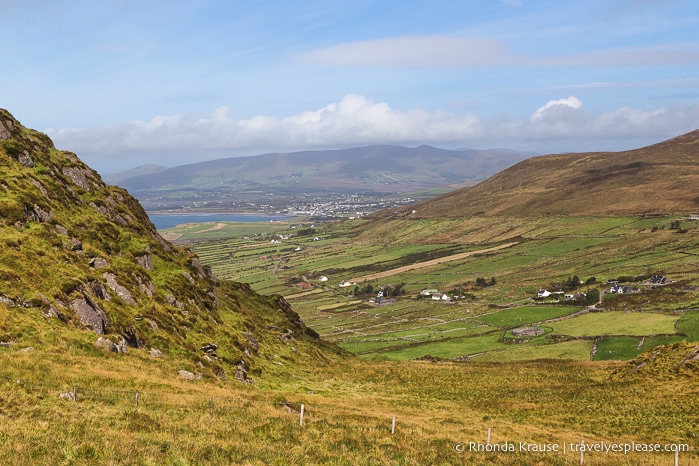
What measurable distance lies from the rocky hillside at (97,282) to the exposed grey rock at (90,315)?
0.33 feet

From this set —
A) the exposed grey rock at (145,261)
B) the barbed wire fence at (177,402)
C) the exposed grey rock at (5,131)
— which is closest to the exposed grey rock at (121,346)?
the barbed wire fence at (177,402)

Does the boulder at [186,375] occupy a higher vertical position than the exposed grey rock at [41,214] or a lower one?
lower

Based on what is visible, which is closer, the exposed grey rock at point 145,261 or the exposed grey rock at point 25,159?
the exposed grey rock at point 145,261

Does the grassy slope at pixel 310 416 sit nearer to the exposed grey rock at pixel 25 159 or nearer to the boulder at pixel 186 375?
the boulder at pixel 186 375

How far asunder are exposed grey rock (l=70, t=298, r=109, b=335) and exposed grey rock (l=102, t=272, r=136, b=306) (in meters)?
6.35

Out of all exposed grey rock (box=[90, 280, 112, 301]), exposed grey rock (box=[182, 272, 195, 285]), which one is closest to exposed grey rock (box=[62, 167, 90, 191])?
exposed grey rock (box=[182, 272, 195, 285])

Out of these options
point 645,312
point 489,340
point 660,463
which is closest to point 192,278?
point 660,463

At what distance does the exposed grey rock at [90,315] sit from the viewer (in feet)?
136

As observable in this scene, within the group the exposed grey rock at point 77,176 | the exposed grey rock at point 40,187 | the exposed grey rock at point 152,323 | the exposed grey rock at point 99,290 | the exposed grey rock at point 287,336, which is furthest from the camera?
the exposed grey rock at point 287,336

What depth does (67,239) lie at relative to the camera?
173 feet

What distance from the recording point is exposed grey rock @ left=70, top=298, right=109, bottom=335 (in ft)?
136

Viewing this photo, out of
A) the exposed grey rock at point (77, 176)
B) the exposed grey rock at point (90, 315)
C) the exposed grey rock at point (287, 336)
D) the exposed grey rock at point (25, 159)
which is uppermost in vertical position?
the exposed grey rock at point (25, 159)

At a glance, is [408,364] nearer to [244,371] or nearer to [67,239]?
[244,371]

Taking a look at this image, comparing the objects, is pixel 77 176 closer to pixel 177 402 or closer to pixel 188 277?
pixel 188 277
